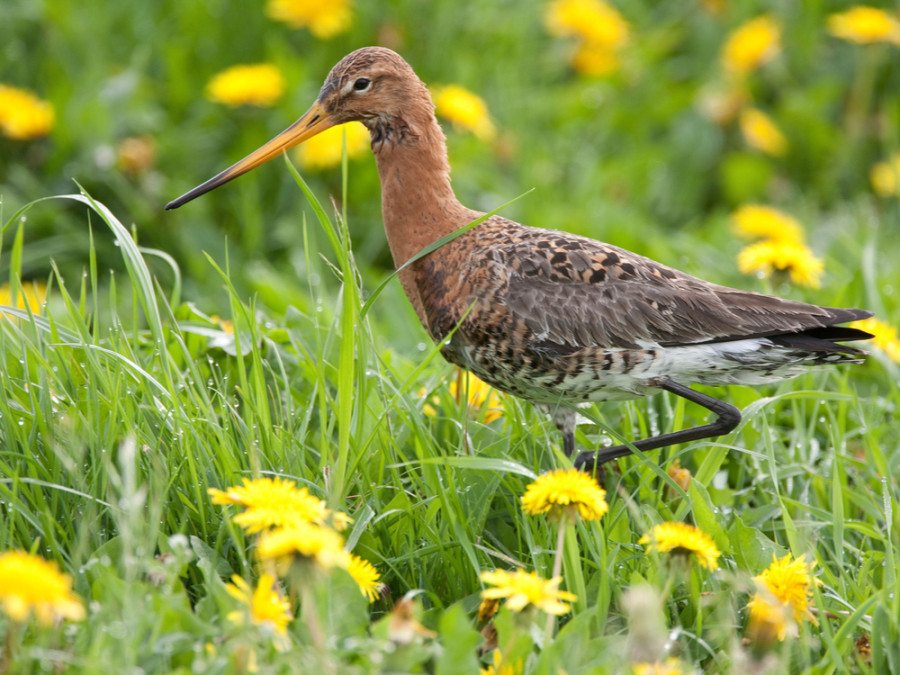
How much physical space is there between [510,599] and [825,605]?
1238 millimetres

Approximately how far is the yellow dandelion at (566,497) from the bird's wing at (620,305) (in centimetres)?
90

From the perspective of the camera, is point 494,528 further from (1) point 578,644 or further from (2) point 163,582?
(2) point 163,582

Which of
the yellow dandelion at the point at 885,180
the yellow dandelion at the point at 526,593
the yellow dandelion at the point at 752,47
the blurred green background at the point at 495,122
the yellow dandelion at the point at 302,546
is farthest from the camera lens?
the yellow dandelion at the point at 752,47

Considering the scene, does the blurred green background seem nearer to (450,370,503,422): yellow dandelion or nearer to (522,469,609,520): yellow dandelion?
(450,370,503,422): yellow dandelion

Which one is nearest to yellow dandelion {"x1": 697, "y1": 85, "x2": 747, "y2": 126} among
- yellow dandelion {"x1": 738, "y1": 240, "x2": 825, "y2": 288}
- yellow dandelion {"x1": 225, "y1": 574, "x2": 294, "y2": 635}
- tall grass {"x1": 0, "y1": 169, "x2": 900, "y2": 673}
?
yellow dandelion {"x1": 738, "y1": 240, "x2": 825, "y2": 288}

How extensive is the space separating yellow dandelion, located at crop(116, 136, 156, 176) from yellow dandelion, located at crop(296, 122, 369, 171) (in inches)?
Result: 37.9

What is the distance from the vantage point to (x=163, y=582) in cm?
275

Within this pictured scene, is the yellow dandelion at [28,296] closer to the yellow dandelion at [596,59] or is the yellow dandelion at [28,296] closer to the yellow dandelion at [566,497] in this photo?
the yellow dandelion at [566,497]

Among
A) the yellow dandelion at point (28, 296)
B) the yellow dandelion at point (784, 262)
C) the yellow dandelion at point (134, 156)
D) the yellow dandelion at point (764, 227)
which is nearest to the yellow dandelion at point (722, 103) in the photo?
the yellow dandelion at point (764, 227)

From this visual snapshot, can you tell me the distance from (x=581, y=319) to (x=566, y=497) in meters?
1.06

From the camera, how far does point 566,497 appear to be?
9.58 ft

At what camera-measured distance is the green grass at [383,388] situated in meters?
2.86

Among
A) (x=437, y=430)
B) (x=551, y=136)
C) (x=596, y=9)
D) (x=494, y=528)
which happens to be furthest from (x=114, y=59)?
(x=494, y=528)

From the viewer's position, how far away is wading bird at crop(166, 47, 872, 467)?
380cm
